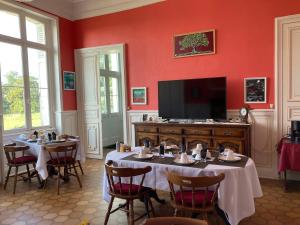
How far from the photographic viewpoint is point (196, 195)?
2562mm

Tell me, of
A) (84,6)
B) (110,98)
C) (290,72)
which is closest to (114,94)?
(110,98)

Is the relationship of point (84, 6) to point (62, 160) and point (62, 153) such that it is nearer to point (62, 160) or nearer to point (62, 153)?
point (62, 153)

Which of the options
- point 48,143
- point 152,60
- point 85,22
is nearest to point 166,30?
point 152,60

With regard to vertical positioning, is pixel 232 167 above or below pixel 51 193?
above

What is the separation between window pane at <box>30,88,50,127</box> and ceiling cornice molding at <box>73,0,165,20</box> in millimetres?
2103

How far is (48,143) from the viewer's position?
4.52m

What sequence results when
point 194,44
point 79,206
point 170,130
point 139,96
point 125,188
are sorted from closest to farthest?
point 125,188 → point 79,206 → point 170,130 → point 194,44 → point 139,96

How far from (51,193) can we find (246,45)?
424 cm

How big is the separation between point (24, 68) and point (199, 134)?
12.9ft

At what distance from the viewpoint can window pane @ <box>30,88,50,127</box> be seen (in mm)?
5773

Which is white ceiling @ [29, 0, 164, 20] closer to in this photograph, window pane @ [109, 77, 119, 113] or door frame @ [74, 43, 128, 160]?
door frame @ [74, 43, 128, 160]

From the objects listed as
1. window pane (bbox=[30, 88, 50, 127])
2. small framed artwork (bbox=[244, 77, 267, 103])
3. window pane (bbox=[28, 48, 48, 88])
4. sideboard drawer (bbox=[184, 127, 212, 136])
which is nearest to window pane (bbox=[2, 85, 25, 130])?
window pane (bbox=[30, 88, 50, 127])

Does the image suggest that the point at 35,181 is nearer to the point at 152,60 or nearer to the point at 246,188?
the point at 152,60

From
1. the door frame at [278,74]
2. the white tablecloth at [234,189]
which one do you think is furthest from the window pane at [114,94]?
the white tablecloth at [234,189]
